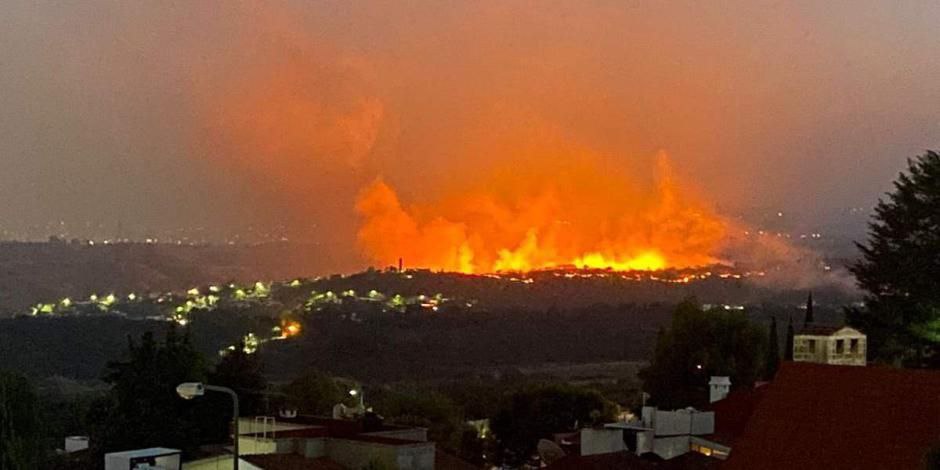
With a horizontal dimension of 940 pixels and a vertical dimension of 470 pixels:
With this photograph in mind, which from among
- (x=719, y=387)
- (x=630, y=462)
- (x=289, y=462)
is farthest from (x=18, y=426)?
(x=719, y=387)

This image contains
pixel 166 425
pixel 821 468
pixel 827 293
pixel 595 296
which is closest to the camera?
pixel 821 468

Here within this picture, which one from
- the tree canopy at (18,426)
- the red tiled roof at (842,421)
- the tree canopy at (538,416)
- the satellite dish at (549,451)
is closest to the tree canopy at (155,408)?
the tree canopy at (18,426)

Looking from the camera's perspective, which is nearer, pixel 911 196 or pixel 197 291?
pixel 911 196

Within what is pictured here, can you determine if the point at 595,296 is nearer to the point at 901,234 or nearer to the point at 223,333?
the point at 223,333

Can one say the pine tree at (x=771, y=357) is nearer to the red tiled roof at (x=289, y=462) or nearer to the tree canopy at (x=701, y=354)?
the tree canopy at (x=701, y=354)

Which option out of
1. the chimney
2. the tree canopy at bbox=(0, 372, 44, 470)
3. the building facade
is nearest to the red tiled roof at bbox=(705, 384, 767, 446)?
the building facade

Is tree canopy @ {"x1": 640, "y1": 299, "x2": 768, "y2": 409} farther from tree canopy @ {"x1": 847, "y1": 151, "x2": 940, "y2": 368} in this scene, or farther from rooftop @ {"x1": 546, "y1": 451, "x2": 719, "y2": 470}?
rooftop @ {"x1": 546, "y1": 451, "x2": 719, "y2": 470}

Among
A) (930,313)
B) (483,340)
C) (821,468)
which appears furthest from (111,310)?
(821,468)
